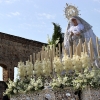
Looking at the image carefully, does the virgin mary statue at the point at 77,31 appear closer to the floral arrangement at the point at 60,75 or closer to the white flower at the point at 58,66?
the floral arrangement at the point at 60,75

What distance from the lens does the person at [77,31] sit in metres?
12.2

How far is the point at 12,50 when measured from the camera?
18.6 meters

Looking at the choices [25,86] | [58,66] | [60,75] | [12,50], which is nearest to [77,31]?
[58,66]

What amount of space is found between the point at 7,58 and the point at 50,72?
308 inches

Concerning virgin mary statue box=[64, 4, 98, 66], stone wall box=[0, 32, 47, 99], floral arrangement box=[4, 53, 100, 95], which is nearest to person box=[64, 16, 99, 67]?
virgin mary statue box=[64, 4, 98, 66]

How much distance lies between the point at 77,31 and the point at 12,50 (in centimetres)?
729

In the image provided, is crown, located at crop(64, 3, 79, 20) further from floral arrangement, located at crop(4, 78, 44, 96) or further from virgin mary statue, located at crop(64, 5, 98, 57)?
floral arrangement, located at crop(4, 78, 44, 96)

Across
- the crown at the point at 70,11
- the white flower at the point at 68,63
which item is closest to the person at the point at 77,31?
the crown at the point at 70,11

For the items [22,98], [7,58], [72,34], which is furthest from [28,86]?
[7,58]

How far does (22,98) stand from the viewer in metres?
10.5

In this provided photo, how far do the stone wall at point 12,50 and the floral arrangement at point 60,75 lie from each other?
6.76 meters

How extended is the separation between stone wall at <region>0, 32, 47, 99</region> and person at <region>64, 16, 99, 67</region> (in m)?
6.53

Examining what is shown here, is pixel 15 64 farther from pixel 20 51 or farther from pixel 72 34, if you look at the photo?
pixel 72 34

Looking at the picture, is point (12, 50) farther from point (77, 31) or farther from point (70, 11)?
point (77, 31)
